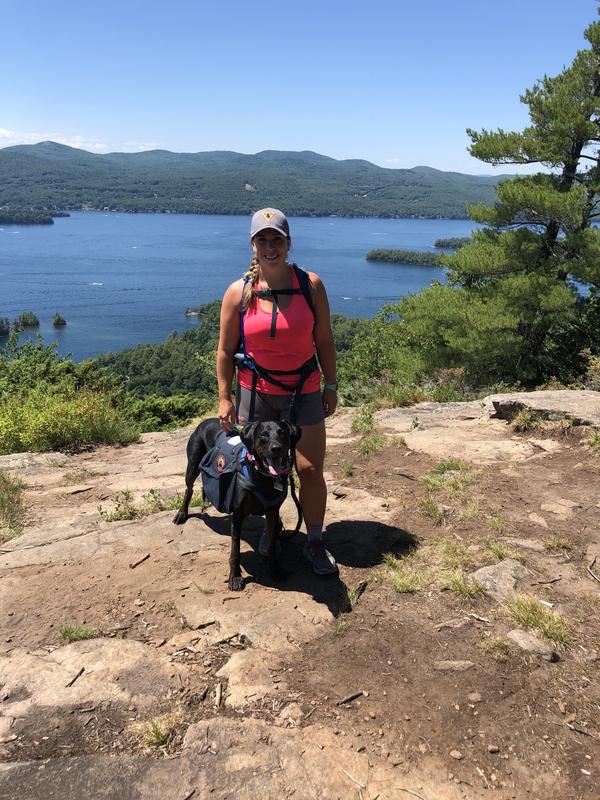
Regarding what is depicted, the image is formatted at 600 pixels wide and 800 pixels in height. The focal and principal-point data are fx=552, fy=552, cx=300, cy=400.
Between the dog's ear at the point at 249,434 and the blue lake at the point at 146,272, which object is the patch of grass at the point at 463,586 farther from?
the blue lake at the point at 146,272

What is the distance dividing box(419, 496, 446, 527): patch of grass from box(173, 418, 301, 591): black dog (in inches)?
52.2

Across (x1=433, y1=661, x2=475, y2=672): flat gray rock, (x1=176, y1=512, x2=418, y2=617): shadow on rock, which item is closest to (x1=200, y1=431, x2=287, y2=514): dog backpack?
(x1=176, y1=512, x2=418, y2=617): shadow on rock

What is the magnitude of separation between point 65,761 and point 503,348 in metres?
11.6

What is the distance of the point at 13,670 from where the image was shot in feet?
9.04

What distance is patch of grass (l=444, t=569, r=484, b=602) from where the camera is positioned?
3219mm

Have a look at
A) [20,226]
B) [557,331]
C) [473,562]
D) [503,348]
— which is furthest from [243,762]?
[20,226]

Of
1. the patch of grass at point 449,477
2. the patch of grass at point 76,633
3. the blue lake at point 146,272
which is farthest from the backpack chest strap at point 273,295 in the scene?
the blue lake at point 146,272

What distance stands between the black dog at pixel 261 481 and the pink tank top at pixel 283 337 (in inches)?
12.5

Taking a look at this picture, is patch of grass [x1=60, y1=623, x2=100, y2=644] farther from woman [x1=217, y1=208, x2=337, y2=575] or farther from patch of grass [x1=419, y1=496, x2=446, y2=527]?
patch of grass [x1=419, y1=496, x2=446, y2=527]

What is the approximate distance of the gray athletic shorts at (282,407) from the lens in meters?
3.36

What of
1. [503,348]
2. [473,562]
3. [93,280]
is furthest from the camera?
[93,280]

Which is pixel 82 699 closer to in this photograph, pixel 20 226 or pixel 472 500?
pixel 472 500

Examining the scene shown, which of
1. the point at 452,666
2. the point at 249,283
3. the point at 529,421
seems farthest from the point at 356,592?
the point at 529,421

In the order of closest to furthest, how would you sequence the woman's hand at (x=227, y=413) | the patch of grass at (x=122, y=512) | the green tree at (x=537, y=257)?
the woman's hand at (x=227, y=413) → the patch of grass at (x=122, y=512) → the green tree at (x=537, y=257)
